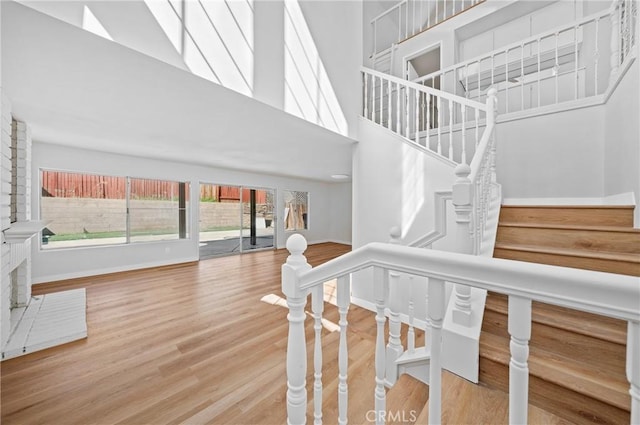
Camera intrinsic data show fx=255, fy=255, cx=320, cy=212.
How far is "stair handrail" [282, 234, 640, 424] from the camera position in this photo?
432mm

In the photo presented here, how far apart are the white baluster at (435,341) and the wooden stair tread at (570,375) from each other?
0.74 metres

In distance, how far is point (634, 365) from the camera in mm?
419

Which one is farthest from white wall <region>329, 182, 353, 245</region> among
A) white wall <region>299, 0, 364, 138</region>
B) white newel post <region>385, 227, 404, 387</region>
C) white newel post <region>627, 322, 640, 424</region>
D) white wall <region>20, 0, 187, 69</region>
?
white newel post <region>627, 322, 640, 424</region>

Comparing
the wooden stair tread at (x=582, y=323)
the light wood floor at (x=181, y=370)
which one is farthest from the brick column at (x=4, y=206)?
the wooden stair tread at (x=582, y=323)

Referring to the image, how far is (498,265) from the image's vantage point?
539 millimetres

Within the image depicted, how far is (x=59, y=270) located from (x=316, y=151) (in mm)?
4307

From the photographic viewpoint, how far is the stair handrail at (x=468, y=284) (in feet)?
1.42

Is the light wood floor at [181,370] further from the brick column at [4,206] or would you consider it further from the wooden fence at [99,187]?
the wooden fence at [99,187]

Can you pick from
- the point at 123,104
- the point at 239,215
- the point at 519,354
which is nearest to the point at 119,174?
the point at 239,215

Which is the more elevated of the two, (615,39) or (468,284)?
(615,39)

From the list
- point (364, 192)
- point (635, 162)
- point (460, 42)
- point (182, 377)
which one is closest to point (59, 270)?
point (182, 377)

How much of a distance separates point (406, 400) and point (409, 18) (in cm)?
604

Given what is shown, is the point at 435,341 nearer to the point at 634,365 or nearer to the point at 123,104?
the point at 634,365

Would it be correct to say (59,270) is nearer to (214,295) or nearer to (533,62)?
(214,295)
